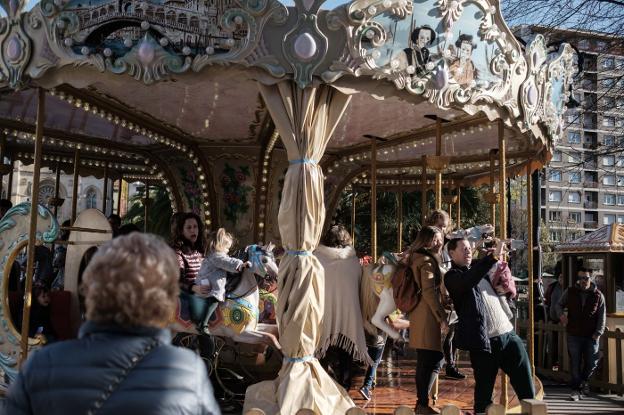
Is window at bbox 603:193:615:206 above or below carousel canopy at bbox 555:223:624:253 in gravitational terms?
above

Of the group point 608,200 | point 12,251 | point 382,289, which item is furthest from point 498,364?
point 608,200

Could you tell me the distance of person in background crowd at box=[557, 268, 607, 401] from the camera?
330 inches

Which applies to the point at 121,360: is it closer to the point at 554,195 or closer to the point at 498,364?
the point at 498,364

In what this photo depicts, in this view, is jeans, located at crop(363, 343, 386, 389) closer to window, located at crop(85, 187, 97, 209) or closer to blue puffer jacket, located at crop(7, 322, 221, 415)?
blue puffer jacket, located at crop(7, 322, 221, 415)

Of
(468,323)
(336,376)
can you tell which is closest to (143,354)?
(468,323)

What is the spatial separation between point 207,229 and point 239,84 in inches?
122

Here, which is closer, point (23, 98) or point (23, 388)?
point (23, 388)

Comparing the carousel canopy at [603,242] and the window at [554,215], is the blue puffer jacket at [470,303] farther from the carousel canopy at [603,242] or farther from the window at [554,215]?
the window at [554,215]

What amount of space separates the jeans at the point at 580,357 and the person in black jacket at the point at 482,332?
3869 millimetres

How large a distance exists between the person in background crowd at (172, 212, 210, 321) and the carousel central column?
848 millimetres

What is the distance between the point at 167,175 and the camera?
985 cm

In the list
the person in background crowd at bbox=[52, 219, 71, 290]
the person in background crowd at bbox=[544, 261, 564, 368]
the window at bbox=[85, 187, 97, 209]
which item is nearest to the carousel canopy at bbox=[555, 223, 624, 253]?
the person in background crowd at bbox=[544, 261, 564, 368]

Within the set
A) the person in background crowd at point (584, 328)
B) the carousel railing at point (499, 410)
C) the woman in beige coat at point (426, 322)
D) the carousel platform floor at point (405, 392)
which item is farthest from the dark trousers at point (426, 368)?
the person in background crowd at point (584, 328)

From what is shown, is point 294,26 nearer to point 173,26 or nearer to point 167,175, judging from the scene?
point 173,26
